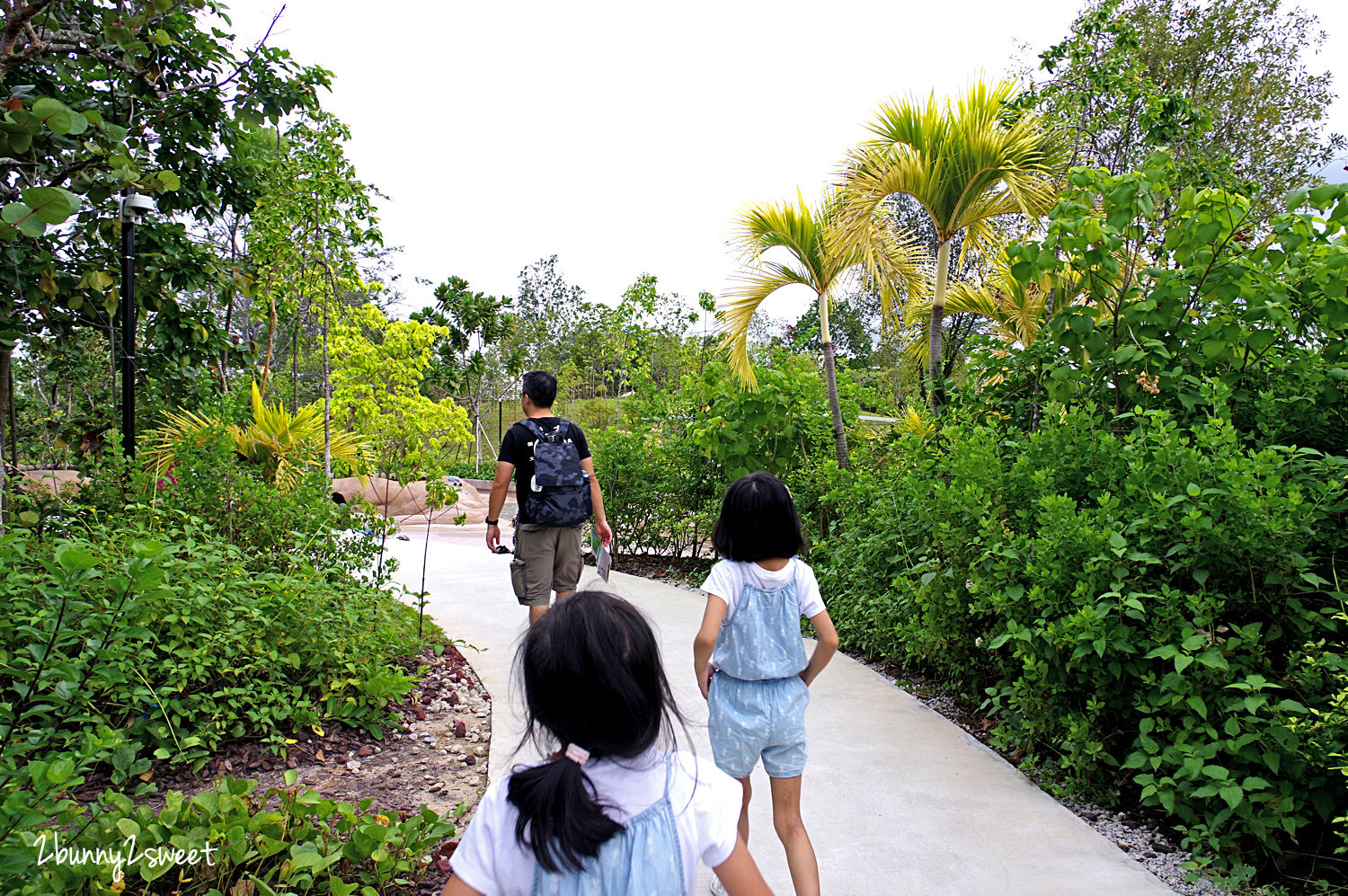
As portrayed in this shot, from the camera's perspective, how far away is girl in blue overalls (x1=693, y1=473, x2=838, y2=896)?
2.39 m

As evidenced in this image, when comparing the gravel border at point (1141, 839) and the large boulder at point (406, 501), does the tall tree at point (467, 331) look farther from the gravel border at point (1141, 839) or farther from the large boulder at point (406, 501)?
the gravel border at point (1141, 839)

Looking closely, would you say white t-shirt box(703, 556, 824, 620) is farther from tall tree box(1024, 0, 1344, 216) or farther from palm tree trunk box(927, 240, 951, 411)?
tall tree box(1024, 0, 1344, 216)

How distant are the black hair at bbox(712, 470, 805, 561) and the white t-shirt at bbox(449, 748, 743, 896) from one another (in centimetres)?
110

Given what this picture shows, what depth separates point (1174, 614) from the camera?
2861 mm

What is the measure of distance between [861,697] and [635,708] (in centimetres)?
359

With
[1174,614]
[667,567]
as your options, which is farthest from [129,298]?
[1174,614]

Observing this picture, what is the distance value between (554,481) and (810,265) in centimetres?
410

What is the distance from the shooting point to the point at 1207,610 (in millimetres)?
2852

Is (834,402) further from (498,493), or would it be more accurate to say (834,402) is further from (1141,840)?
(1141,840)

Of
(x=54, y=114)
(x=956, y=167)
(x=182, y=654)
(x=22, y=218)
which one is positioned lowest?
(x=182, y=654)

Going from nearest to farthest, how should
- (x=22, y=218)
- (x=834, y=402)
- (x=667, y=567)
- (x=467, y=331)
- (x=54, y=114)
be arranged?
(x=22, y=218) < (x=54, y=114) < (x=834, y=402) < (x=667, y=567) < (x=467, y=331)

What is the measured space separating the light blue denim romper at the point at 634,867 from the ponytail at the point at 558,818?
0.03 metres

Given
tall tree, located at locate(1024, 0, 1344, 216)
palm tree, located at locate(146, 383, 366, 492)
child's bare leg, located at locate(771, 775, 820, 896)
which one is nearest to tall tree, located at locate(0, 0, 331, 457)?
palm tree, located at locate(146, 383, 366, 492)

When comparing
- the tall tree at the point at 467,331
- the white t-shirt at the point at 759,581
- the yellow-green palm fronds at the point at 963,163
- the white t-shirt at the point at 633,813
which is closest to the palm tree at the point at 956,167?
the yellow-green palm fronds at the point at 963,163
